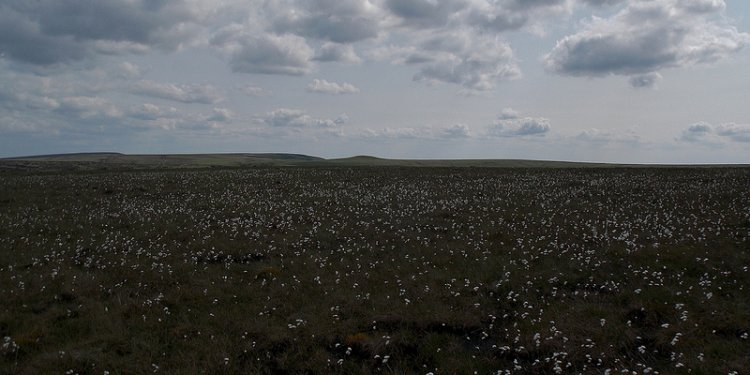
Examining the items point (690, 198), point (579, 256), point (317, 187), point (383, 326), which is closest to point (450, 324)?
point (383, 326)

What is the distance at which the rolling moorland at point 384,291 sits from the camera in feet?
28.4

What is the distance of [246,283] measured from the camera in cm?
1303

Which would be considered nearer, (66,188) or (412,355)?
(412,355)

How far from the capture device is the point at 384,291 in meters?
12.1

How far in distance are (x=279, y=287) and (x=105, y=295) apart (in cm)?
435

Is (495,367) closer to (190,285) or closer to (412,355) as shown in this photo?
(412,355)

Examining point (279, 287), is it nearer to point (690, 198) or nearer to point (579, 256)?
point (579, 256)

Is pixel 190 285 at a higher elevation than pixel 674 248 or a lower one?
lower

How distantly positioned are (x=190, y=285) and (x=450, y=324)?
709 cm

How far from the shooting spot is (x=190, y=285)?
42.3 feet

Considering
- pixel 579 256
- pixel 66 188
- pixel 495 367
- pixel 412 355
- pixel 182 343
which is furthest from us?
pixel 66 188

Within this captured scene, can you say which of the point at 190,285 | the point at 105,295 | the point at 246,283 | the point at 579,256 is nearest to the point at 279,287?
the point at 246,283

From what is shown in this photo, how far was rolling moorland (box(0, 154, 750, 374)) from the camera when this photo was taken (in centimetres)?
865

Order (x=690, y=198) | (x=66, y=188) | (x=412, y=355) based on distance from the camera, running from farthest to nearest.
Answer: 1. (x=66, y=188)
2. (x=690, y=198)
3. (x=412, y=355)
